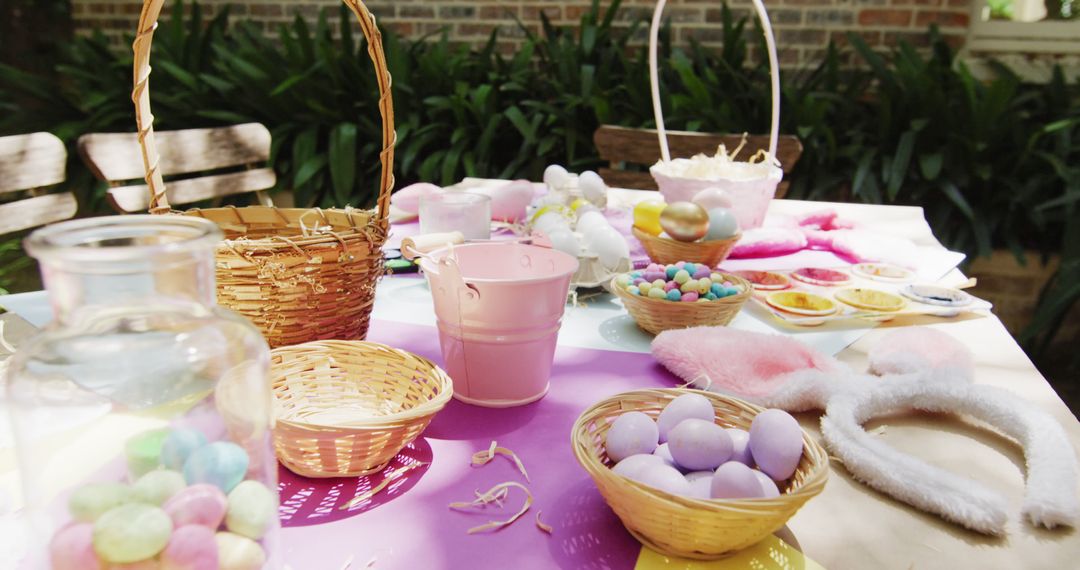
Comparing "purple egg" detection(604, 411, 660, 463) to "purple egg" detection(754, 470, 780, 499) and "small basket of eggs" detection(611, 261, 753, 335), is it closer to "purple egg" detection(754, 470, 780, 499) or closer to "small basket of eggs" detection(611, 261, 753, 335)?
"purple egg" detection(754, 470, 780, 499)

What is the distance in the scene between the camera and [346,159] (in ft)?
9.36

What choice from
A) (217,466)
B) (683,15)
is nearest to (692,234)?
(217,466)

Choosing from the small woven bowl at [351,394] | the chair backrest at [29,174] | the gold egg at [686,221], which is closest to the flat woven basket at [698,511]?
the small woven bowl at [351,394]

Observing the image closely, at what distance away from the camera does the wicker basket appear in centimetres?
114

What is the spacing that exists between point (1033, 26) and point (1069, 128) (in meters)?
0.64

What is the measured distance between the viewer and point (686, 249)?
114 centimetres

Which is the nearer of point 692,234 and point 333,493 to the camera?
point 333,493

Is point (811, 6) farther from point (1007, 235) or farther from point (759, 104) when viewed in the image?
point (1007, 235)

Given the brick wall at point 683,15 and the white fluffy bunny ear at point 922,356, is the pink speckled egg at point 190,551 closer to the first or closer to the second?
the white fluffy bunny ear at point 922,356

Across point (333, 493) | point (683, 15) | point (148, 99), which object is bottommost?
point (333, 493)

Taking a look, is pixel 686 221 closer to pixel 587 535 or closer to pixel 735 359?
pixel 735 359

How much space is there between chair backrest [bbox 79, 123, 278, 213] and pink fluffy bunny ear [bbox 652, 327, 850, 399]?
112 centimetres

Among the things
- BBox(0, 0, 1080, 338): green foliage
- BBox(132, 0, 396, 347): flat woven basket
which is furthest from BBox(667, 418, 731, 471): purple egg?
BBox(0, 0, 1080, 338): green foliage

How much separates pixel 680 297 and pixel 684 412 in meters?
0.34
